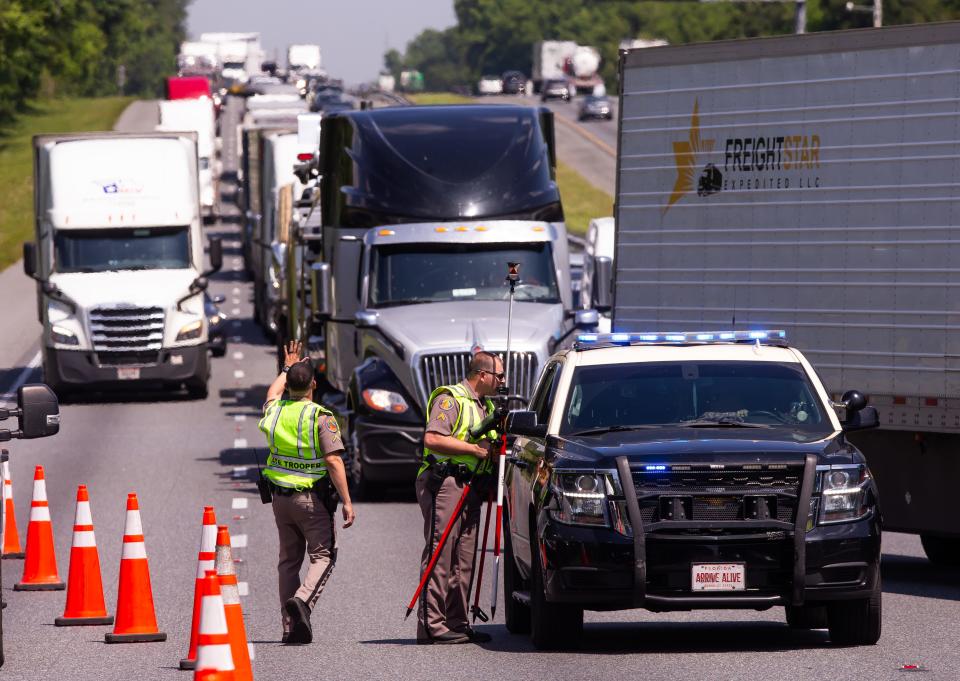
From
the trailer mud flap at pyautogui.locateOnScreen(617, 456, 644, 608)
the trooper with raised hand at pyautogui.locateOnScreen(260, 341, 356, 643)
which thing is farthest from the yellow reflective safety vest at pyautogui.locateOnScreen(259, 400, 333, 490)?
the trailer mud flap at pyautogui.locateOnScreen(617, 456, 644, 608)

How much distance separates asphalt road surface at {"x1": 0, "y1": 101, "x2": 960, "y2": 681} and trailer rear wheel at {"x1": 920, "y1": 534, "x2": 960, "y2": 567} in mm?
146

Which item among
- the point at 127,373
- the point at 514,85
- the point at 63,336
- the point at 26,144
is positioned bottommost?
the point at 26,144

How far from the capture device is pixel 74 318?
3294 cm

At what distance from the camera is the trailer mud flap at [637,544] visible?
1100cm

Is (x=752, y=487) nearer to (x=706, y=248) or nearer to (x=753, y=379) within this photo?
(x=753, y=379)

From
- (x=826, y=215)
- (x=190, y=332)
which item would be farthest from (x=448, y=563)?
(x=190, y=332)

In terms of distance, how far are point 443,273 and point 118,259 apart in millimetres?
11963

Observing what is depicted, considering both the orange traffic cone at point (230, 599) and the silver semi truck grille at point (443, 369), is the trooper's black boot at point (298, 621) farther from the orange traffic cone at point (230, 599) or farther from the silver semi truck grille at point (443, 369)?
the silver semi truck grille at point (443, 369)

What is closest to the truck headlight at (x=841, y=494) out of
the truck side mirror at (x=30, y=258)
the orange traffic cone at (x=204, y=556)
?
the orange traffic cone at (x=204, y=556)

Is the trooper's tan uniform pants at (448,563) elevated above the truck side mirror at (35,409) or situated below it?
below

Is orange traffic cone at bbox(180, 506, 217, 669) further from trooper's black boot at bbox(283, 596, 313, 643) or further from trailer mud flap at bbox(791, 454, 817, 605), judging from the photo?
trailer mud flap at bbox(791, 454, 817, 605)

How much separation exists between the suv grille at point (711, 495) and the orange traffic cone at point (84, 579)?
13.7 feet

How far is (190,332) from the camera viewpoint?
33.2m

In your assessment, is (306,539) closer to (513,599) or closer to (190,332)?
(513,599)
